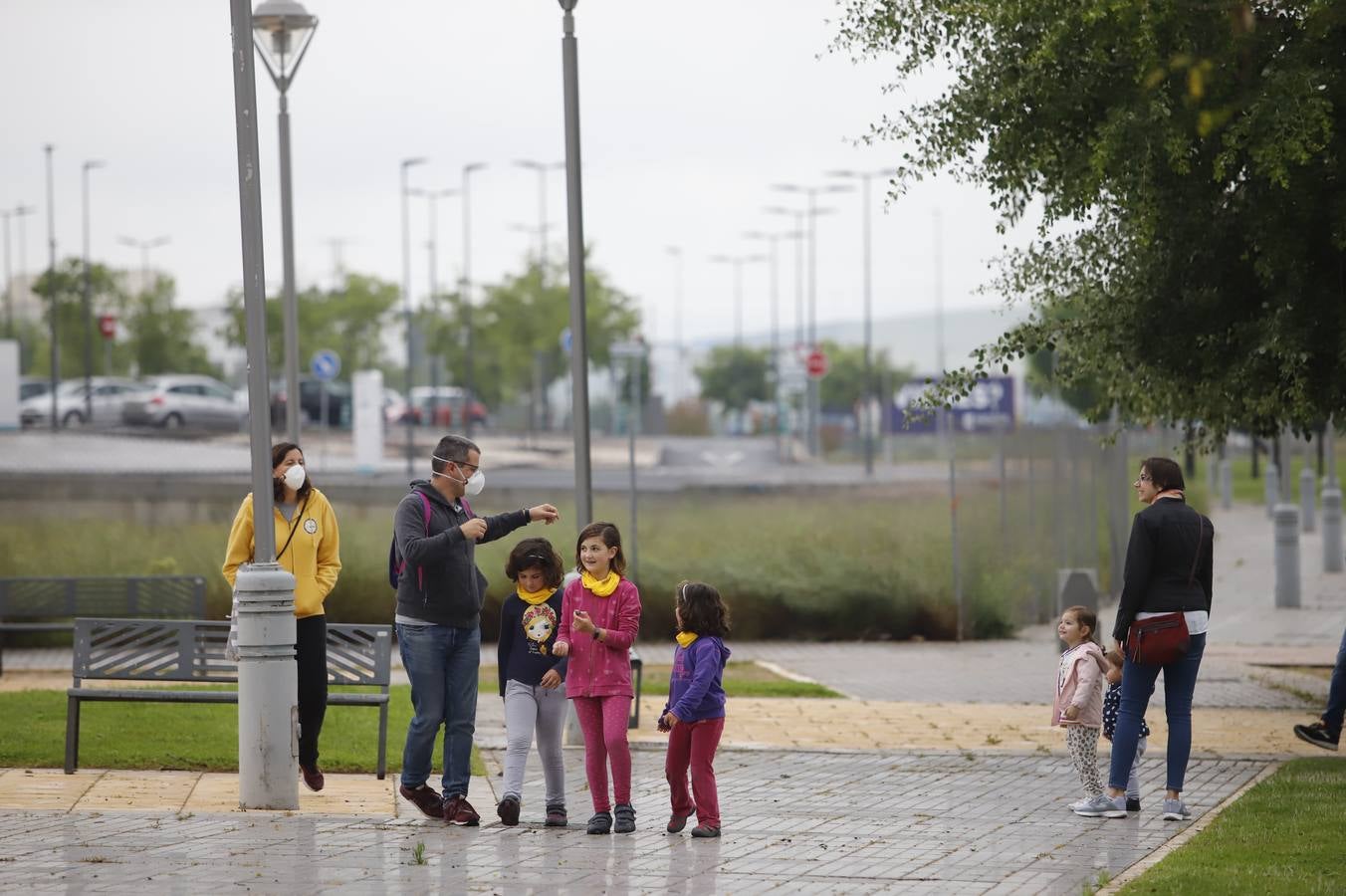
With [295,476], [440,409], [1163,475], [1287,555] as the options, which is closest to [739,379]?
Result: [440,409]

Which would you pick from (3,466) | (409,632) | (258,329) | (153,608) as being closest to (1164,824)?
(409,632)

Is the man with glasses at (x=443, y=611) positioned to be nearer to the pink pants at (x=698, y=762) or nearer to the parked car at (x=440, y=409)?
the pink pants at (x=698, y=762)

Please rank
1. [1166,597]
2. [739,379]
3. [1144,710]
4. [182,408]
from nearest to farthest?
[1166,597], [1144,710], [182,408], [739,379]

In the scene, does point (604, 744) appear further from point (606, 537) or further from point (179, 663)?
point (179, 663)

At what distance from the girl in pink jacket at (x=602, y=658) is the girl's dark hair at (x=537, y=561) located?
0.14 meters

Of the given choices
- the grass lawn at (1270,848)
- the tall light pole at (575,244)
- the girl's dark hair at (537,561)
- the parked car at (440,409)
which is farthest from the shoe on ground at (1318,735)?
the parked car at (440,409)

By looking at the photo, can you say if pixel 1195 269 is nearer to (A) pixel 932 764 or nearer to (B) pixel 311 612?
(A) pixel 932 764

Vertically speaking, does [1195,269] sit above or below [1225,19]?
below

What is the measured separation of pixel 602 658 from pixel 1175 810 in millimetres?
2775

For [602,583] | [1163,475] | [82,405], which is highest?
[82,405]

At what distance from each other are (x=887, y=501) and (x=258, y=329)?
13.4 meters

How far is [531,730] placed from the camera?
28.4 ft

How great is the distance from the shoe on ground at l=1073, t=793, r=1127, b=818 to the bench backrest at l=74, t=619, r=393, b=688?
355 cm

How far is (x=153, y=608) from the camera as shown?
15539 millimetres
